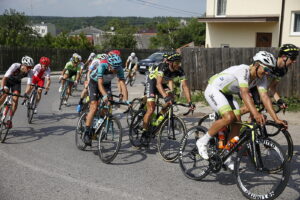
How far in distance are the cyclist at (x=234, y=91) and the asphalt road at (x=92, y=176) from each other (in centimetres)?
62

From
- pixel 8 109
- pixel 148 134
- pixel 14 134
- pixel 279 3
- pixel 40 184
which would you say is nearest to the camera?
pixel 40 184

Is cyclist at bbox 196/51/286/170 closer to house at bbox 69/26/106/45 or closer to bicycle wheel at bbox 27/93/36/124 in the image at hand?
bicycle wheel at bbox 27/93/36/124

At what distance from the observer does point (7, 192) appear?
16.7ft

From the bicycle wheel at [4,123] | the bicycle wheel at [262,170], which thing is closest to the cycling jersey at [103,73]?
the bicycle wheel at [4,123]

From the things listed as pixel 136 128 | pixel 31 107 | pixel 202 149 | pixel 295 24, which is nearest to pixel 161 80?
pixel 136 128

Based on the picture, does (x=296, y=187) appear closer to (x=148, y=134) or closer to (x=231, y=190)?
(x=231, y=190)

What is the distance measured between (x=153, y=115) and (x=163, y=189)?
2.28 metres

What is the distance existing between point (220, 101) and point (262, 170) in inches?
47.6

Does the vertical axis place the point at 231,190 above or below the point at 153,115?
below

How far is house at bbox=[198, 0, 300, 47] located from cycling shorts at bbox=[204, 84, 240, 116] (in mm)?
17230

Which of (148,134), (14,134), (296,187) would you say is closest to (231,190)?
(296,187)

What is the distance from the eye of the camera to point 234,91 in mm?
5699

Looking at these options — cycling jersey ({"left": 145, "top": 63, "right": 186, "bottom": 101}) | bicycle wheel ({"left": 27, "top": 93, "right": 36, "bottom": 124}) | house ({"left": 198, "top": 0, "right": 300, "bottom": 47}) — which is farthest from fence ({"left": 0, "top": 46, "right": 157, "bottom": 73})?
cycling jersey ({"left": 145, "top": 63, "right": 186, "bottom": 101})

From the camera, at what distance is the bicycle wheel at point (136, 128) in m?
7.60
